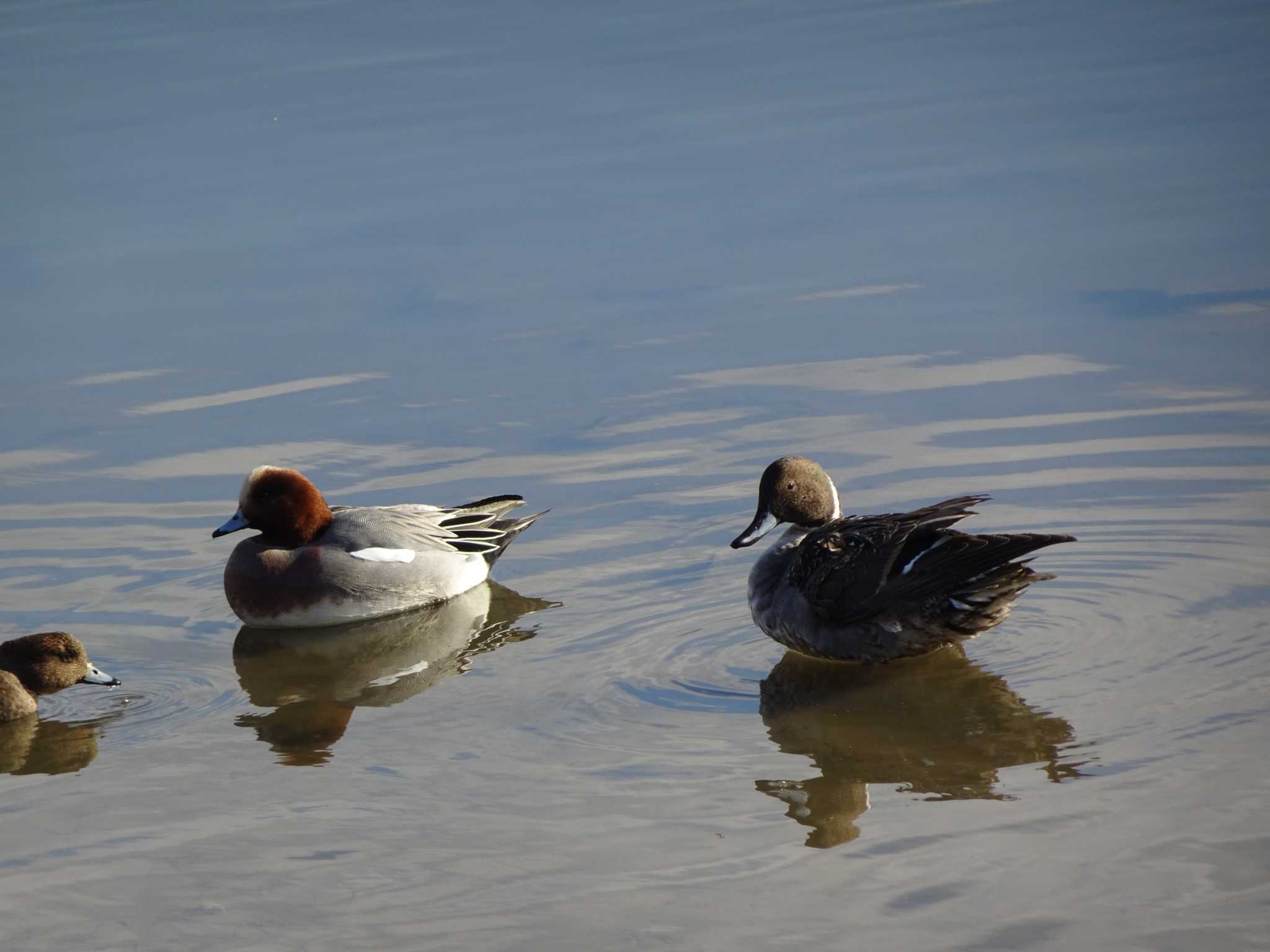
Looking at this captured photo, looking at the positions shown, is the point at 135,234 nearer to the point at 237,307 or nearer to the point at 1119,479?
the point at 237,307

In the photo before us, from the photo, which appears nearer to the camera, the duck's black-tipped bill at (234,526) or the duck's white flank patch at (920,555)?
the duck's white flank patch at (920,555)

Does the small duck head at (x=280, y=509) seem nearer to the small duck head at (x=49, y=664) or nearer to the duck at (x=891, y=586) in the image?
the small duck head at (x=49, y=664)

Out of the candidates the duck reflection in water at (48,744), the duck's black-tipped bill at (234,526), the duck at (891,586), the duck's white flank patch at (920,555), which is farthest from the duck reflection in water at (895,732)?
the duck's black-tipped bill at (234,526)

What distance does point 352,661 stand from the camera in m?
8.45

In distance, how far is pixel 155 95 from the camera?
18.6 m

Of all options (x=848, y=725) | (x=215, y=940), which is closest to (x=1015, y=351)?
(x=848, y=725)

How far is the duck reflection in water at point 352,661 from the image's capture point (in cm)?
739

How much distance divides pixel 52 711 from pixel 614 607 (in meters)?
2.55

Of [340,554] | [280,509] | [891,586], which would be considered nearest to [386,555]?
[340,554]

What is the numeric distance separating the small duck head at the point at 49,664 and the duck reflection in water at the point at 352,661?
730 mm

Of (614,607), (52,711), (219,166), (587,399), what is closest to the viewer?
(52,711)

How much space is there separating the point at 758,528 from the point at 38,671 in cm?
325

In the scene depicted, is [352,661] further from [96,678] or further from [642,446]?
[642,446]

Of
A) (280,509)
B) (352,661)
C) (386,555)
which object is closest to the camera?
(352,661)
